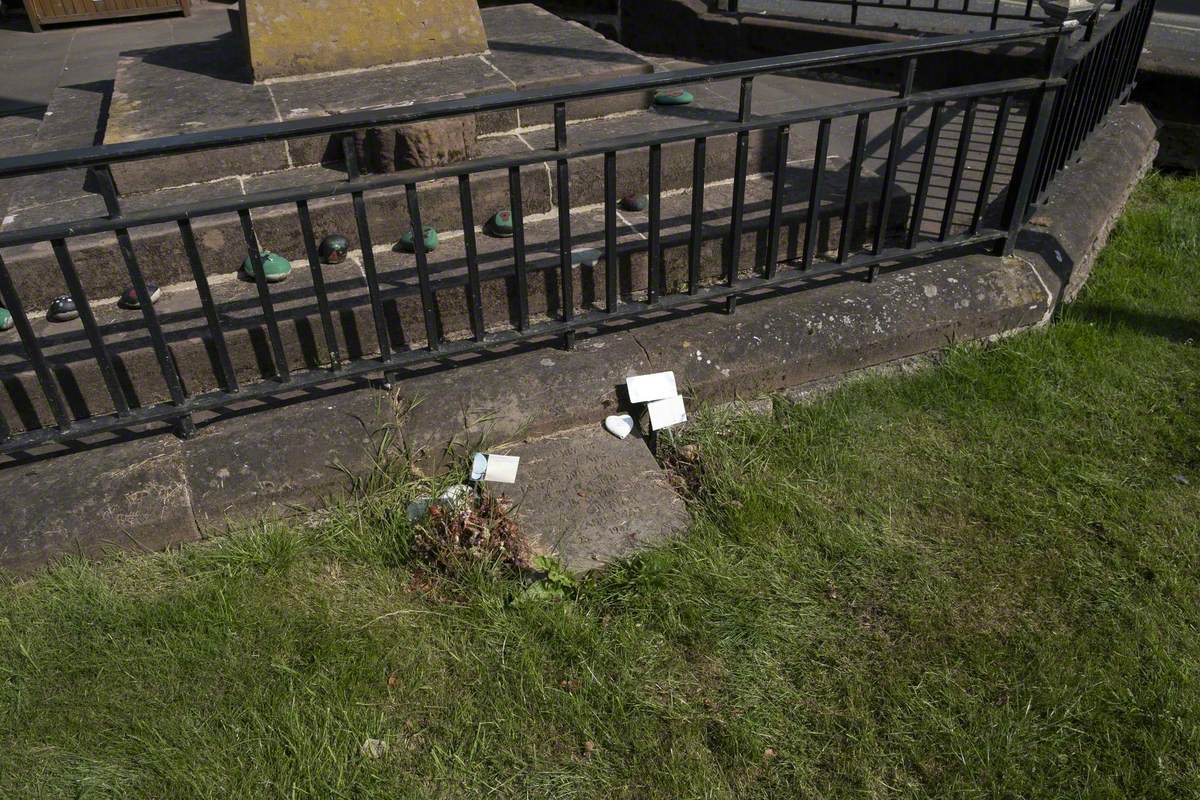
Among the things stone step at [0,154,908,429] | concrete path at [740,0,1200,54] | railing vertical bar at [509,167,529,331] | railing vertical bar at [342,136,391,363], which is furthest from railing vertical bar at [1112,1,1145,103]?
concrete path at [740,0,1200,54]

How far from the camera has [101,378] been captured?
2.97 meters

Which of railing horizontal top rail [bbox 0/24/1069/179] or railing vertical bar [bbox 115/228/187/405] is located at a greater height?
railing horizontal top rail [bbox 0/24/1069/179]

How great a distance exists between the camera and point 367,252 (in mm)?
2832

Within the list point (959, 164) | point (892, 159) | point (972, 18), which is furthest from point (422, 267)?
point (972, 18)

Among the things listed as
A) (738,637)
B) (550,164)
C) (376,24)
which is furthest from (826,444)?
(376,24)

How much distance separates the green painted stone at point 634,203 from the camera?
3.99 meters

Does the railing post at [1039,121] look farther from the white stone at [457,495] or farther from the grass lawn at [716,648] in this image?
the white stone at [457,495]

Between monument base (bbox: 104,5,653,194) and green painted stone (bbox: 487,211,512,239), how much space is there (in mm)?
327

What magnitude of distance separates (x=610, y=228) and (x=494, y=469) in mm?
942

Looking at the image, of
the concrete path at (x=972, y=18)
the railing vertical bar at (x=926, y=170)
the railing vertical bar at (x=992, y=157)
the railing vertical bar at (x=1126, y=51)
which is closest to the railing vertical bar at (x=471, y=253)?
the railing vertical bar at (x=926, y=170)

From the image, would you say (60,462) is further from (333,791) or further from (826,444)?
(826,444)

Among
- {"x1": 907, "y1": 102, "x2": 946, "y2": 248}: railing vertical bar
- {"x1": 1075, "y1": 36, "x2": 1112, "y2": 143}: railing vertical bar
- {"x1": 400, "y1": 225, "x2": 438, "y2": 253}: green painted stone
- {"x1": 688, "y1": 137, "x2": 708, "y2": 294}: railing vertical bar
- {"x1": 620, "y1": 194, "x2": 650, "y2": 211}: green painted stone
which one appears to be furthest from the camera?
{"x1": 1075, "y1": 36, "x2": 1112, "y2": 143}: railing vertical bar

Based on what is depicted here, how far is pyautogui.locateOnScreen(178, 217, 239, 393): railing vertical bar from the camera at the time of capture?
261 cm

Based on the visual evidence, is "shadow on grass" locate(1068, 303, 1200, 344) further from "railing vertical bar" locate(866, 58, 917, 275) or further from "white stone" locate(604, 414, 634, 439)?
"white stone" locate(604, 414, 634, 439)
